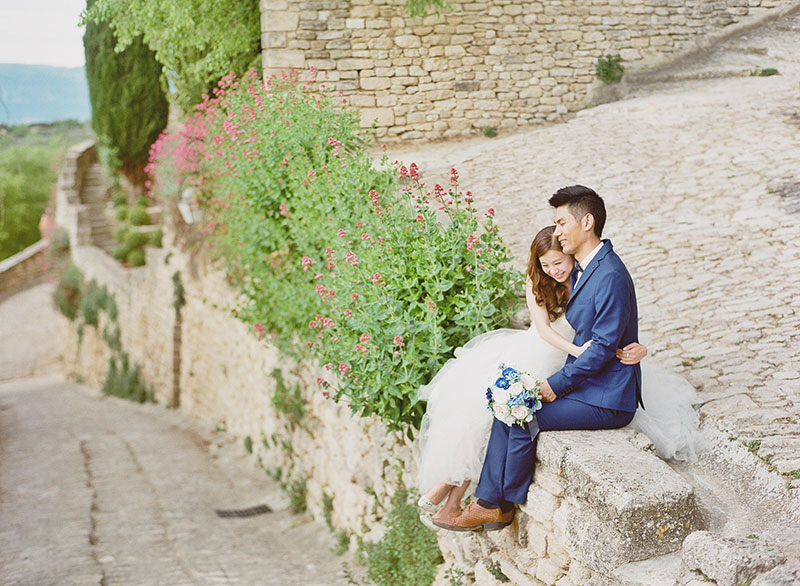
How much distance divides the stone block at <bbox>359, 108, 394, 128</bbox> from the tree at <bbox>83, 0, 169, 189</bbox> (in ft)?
24.4

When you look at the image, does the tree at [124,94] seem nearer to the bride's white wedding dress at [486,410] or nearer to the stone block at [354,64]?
the stone block at [354,64]

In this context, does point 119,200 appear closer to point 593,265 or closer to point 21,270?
point 21,270

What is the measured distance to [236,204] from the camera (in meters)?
7.51

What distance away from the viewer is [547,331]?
3.76m

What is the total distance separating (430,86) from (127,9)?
3.65 meters

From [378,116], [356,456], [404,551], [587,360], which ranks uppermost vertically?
[378,116]

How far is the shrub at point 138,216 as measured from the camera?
59.2ft

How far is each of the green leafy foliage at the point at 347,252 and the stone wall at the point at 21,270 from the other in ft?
57.1

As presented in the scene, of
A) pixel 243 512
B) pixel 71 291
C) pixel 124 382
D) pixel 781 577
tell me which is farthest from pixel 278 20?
pixel 71 291

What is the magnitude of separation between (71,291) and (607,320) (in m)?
17.0

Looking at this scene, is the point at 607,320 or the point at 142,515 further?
the point at 142,515

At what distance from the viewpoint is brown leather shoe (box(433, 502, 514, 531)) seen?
3.82 metres

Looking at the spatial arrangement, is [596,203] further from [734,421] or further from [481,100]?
[481,100]

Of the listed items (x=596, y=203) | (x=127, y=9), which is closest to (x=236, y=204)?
(x=127, y=9)
